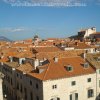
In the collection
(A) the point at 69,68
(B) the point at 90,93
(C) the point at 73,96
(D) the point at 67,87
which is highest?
(A) the point at 69,68

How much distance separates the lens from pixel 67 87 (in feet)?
135

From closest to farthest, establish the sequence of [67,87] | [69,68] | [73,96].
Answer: [67,87] < [73,96] < [69,68]

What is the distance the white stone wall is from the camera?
38.8 metres

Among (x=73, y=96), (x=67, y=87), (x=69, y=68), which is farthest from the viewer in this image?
(x=69, y=68)

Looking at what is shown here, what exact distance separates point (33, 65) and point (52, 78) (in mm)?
9025

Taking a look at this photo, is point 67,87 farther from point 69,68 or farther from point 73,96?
point 69,68

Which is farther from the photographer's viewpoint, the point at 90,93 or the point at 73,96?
the point at 90,93

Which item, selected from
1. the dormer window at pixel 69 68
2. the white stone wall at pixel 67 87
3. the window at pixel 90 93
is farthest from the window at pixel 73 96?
the dormer window at pixel 69 68

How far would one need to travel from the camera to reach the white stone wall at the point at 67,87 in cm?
3884

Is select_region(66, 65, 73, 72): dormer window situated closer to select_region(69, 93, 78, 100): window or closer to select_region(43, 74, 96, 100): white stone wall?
select_region(43, 74, 96, 100): white stone wall

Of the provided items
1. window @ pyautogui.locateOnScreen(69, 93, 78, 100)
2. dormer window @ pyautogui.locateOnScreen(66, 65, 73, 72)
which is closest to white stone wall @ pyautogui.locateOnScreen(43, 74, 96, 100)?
window @ pyautogui.locateOnScreen(69, 93, 78, 100)

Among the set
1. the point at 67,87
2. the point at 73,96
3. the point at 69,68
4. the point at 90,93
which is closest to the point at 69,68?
the point at 69,68

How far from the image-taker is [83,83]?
42.8 m

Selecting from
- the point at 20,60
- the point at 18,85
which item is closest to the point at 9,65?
the point at 20,60
